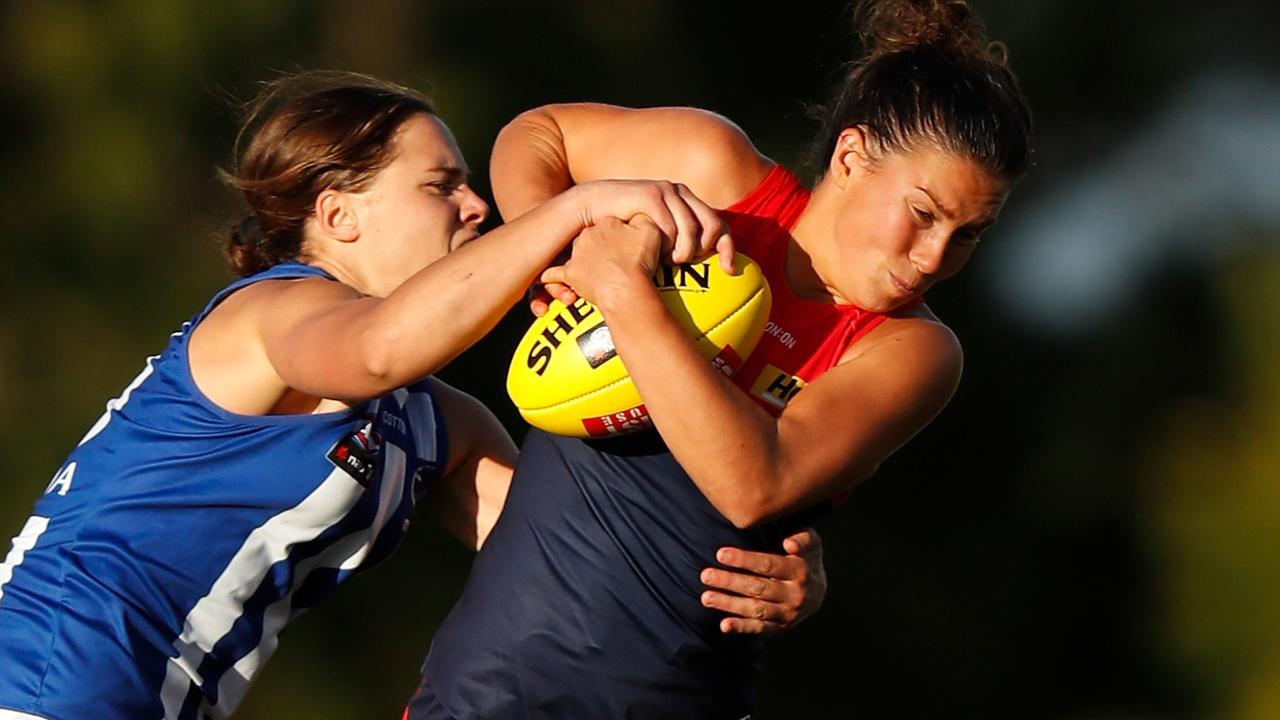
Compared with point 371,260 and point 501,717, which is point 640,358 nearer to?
point 501,717

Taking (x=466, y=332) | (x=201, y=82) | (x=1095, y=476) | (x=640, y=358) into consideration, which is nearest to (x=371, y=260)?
(x=466, y=332)

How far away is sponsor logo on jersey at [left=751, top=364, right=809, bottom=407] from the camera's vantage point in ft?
10.5

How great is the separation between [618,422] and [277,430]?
762mm

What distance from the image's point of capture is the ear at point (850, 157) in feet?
10.6

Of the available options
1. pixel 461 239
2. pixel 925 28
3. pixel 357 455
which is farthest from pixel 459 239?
pixel 925 28

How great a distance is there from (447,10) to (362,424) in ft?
16.5

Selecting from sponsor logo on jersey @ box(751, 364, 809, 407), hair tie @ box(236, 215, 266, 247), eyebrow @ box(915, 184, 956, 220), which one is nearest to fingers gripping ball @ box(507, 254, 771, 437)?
sponsor logo on jersey @ box(751, 364, 809, 407)

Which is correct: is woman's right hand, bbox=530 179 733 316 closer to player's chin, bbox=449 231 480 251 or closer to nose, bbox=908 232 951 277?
nose, bbox=908 232 951 277

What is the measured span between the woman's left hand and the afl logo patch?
0.74 m

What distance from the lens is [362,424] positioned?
353cm

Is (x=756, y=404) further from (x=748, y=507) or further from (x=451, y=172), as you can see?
(x=451, y=172)

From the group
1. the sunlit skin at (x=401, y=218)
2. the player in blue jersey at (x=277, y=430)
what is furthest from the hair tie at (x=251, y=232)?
the sunlit skin at (x=401, y=218)

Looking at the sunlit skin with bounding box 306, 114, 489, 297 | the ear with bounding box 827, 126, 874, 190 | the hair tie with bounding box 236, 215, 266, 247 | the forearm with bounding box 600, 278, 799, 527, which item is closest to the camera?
the forearm with bounding box 600, 278, 799, 527

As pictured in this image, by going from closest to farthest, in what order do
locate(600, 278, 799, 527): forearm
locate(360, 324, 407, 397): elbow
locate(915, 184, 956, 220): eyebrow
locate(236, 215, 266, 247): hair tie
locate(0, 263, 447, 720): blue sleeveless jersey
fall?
1. locate(600, 278, 799, 527): forearm
2. locate(360, 324, 407, 397): elbow
3. locate(915, 184, 956, 220): eyebrow
4. locate(0, 263, 447, 720): blue sleeveless jersey
5. locate(236, 215, 266, 247): hair tie
